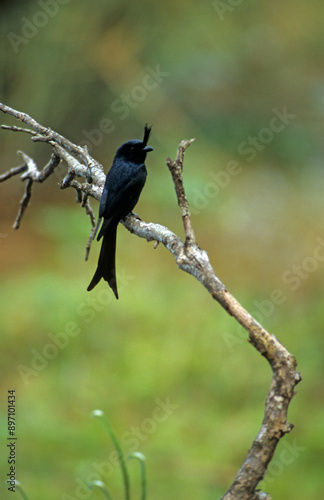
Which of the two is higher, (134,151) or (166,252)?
(166,252)

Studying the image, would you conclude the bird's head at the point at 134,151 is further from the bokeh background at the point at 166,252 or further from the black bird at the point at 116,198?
the bokeh background at the point at 166,252

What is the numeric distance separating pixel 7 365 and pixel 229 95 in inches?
94.8

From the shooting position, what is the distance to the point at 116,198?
109cm

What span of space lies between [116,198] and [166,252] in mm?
2470

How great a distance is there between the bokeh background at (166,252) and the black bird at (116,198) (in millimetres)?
1396

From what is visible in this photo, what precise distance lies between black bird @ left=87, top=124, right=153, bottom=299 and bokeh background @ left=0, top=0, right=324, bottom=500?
1.40m

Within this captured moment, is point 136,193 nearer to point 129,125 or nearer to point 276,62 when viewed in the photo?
point 129,125

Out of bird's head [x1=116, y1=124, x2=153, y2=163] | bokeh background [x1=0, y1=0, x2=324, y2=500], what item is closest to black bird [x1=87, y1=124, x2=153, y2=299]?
bird's head [x1=116, y1=124, x2=153, y2=163]

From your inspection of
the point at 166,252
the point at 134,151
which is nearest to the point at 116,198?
the point at 134,151

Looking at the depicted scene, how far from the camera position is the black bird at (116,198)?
3.34ft

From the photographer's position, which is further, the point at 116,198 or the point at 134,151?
the point at 134,151

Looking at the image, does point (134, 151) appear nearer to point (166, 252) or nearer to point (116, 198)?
point (116, 198)

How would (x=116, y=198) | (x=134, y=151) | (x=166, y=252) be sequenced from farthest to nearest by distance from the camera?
(x=166, y=252) → (x=134, y=151) → (x=116, y=198)

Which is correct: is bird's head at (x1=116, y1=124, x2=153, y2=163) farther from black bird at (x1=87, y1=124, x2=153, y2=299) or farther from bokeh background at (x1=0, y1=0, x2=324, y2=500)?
bokeh background at (x1=0, y1=0, x2=324, y2=500)
